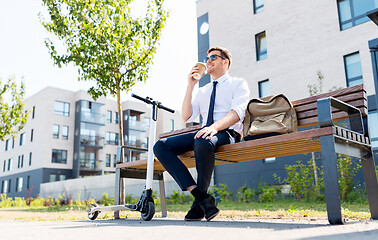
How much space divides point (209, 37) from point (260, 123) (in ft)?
52.7

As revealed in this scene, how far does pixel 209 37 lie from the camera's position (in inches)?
737

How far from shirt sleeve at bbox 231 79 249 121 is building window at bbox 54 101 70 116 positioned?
37435 millimetres

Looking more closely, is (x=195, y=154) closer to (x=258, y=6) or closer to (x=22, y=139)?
(x=258, y=6)

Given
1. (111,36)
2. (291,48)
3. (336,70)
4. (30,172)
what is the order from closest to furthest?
(111,36) < (336,70) < (291,48) < (30,172)

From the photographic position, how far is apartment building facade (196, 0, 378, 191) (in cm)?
1302

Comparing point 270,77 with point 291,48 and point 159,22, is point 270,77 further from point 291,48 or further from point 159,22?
point 159,22

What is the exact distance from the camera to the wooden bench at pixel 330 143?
2516 mm

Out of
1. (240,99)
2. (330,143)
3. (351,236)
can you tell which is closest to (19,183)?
(240,99)

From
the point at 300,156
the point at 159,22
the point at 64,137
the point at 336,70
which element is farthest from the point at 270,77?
the point at 64,137

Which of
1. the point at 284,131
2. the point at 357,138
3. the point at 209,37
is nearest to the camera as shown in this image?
the point at 357,138

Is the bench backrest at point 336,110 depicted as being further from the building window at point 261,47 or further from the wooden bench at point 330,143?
the building window at point 261,47

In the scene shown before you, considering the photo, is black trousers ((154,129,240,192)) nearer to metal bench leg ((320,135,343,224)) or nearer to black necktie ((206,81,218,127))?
black necktie ((206,81,218,127))

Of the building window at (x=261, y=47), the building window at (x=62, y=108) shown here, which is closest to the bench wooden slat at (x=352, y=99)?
Answer: the building window at (x=261, y=47)

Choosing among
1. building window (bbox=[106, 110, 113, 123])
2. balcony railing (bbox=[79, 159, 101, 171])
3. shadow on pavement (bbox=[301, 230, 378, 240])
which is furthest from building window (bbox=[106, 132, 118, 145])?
shadow on pavement (bbox=[301, 230, 378, 240])
